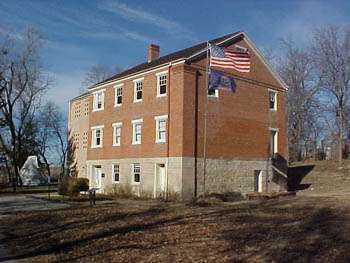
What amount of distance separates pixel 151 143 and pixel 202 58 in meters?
6.73

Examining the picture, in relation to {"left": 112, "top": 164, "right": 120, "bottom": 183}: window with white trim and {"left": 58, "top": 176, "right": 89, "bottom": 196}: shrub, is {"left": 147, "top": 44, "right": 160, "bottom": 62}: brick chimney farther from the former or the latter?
{"left": 58, "top": 176, "right": 89, "bottom": 196}: shrub

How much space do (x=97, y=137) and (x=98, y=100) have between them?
10.3 feet

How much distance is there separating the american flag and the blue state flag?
91.2 inches

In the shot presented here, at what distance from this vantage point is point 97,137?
40531 mm

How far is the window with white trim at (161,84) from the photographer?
32562 millimetres

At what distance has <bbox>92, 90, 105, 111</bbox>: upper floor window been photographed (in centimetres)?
4022

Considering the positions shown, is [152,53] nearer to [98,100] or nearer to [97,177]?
[98,100]

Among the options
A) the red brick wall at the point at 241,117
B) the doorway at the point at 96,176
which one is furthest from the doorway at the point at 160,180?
the doorway at the point at 96,176

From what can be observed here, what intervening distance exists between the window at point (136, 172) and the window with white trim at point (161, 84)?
214 inches

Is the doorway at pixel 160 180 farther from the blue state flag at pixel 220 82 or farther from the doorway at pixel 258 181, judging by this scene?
the doorway at pixel 258 181

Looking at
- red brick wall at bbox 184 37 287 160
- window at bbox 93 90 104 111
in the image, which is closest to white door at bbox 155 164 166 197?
red brick wall at bbox 184 37 287 160

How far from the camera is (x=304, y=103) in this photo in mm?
58844

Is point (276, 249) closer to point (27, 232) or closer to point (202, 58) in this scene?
point (27, 232)

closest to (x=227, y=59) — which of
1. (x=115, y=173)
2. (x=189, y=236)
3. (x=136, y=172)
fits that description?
(x=136, y=172)
